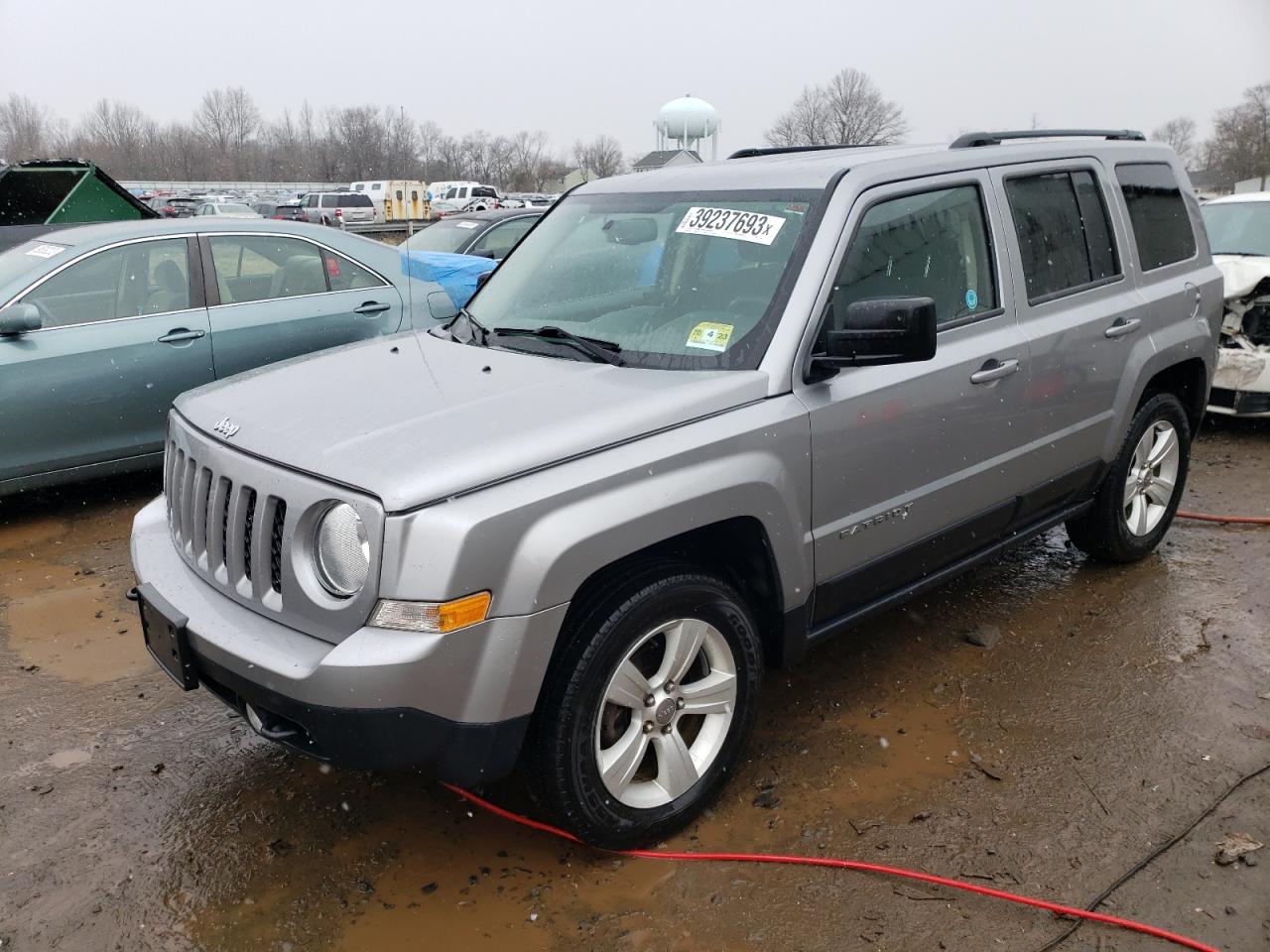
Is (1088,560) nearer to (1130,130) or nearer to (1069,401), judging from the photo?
(1069,401)

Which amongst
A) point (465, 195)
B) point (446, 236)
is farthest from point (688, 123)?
point (446, 236)

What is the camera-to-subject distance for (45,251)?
5.62 meters

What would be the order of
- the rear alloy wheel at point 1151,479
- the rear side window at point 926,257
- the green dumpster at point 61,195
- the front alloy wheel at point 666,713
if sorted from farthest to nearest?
the green dumpster at point 61,195 → the rear alloy wheel at point 1151,479 → the rear side window at point 926,257 → the front alloy wheel at point 666,713

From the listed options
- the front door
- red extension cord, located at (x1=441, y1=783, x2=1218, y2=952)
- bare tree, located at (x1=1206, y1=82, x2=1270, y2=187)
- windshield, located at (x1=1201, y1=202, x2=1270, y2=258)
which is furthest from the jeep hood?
bare tree, located at (x1=1206, y1=82, x2=1270, y2=187)

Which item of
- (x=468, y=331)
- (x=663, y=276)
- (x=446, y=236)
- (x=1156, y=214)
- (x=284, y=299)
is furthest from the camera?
(x=446, y=236)

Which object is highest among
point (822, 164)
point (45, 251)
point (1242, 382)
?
point (822, 164)

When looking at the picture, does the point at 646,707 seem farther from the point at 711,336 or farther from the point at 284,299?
the point at 284,299

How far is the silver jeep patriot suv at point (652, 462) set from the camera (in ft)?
7.86

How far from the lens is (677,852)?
2.88 m

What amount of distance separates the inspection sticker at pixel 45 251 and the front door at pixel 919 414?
463 centimetres

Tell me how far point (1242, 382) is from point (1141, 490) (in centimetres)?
300

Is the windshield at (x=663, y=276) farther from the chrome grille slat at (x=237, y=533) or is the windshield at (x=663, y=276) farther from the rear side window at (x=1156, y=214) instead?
the rear side window at (x=1156, y=214)

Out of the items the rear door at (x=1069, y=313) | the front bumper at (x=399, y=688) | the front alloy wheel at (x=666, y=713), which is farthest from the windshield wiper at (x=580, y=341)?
the rear door at (x=1069, y=313)

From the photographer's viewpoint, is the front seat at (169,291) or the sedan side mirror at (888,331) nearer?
the sedan side mirror at (888,331)
